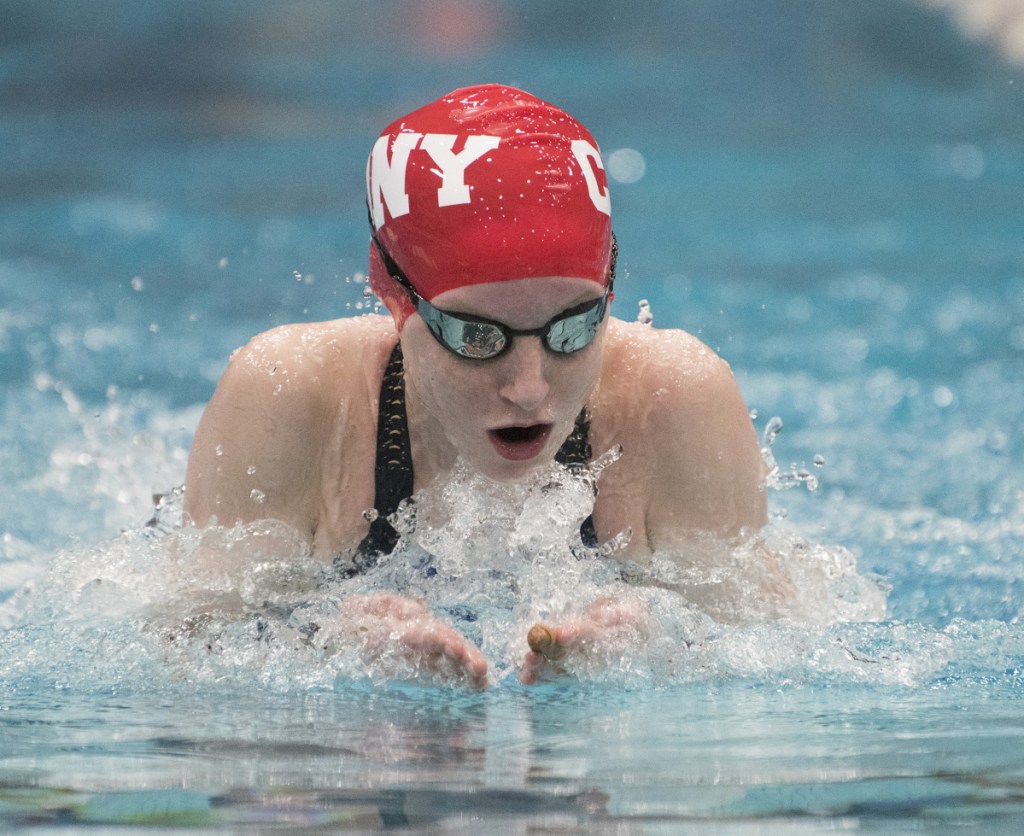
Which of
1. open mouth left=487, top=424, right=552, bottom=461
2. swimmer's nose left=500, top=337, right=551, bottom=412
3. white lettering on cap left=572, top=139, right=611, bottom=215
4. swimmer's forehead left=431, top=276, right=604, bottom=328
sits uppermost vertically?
white lettering on cap left=572, top=139, right=611, bottom=215

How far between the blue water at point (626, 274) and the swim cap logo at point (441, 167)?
66cm

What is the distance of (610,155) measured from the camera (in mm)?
6652

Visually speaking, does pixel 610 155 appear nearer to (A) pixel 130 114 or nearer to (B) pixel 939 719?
(A) pixel 130 114

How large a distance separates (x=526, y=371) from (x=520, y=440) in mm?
135

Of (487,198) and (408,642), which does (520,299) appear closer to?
(487,198)

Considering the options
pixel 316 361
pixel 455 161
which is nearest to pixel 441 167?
pixel 455 161

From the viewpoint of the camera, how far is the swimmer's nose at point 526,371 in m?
1.96

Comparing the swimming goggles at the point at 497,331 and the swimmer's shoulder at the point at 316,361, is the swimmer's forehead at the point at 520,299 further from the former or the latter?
the swimmer's shoulder at the point at 316,361

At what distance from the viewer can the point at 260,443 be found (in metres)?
2.32

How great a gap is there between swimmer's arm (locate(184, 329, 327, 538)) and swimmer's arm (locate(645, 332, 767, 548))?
569 mm

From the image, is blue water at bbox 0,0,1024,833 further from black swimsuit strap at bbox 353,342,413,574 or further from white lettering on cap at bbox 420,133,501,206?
white lettering on cap at bbox 420,133,501,206

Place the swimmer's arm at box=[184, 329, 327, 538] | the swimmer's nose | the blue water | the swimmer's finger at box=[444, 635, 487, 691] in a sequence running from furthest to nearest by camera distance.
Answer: the swimmer's arm at box=[184, 329, 327, 538] → the blue water → the swimmer's nose → the swimmer's finger at box=[444, 635, 487, 691]

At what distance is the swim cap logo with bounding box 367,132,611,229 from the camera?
6.68ft

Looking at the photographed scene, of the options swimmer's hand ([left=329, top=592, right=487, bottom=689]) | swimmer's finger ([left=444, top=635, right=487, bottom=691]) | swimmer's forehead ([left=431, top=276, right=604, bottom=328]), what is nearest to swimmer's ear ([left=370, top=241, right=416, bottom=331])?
swimmer's forehead ([left=431, top=276, right=604, bottom=328])
